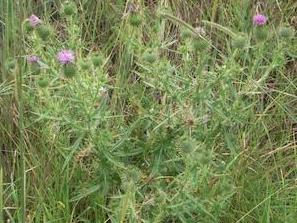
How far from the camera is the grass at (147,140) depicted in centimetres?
166

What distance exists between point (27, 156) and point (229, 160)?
1.95ft

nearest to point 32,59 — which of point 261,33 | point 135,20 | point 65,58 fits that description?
point 65,58

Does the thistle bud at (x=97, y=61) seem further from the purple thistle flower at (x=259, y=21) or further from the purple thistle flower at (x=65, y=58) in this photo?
the purple thistle flower at (x=259, y=21)

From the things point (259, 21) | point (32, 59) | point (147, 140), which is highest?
point (259, 21)

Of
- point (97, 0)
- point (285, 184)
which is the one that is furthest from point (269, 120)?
point (97, 0)

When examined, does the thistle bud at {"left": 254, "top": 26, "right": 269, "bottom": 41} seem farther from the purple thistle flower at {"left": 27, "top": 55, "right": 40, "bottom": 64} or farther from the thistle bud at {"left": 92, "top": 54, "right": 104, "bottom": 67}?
the purple thistle flower at {"left": 27, "top": 55, "right": 40, "bottom": 64}

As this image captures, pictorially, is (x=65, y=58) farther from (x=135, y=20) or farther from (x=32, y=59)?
(x=135, y=20)

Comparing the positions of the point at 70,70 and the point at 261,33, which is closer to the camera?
the point at 70,70

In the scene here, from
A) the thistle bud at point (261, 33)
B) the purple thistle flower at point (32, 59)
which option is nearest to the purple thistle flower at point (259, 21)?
the thistle bud at point (261, 33)

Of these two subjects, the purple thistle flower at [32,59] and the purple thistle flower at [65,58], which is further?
the purple thistle flower at [32,59]

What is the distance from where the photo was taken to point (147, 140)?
1785mm

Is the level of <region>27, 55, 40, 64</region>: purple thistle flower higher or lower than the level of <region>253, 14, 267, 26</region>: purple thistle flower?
lower

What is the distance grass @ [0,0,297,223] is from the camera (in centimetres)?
166

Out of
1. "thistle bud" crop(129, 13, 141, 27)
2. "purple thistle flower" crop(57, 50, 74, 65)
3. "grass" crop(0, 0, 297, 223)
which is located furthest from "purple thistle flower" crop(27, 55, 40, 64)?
"thistle bud" crop(129, 13, 141, 27)
